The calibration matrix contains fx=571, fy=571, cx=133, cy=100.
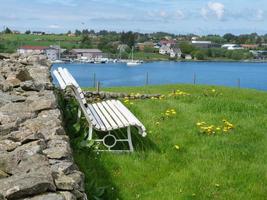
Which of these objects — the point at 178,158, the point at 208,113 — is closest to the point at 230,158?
the point at 178,158

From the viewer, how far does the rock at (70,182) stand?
370cm

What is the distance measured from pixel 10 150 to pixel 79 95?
3688 millimetres

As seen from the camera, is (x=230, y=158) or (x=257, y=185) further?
(x=230, y=158)

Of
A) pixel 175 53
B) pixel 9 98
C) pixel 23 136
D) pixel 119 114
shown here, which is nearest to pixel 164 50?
pixel 175 53

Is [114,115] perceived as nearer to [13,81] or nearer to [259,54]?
[13,81]

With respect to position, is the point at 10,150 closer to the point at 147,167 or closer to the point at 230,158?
the point at 147,167

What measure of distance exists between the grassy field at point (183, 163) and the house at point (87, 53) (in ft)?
267

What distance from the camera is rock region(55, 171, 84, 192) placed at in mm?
3705

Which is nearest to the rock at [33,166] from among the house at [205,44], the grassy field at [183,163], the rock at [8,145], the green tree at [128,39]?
the rock at [8,145]

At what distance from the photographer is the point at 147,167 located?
7531 millimetres

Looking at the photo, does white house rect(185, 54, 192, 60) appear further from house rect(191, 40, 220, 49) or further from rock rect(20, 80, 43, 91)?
rock rect(20, 80, 43, 91)

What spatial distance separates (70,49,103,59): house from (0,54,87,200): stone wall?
Answer: 85.0 m

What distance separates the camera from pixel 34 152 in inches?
164

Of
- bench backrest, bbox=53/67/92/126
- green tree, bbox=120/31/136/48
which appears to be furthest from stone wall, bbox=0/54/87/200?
green tree, bbox=120/31/136/48
